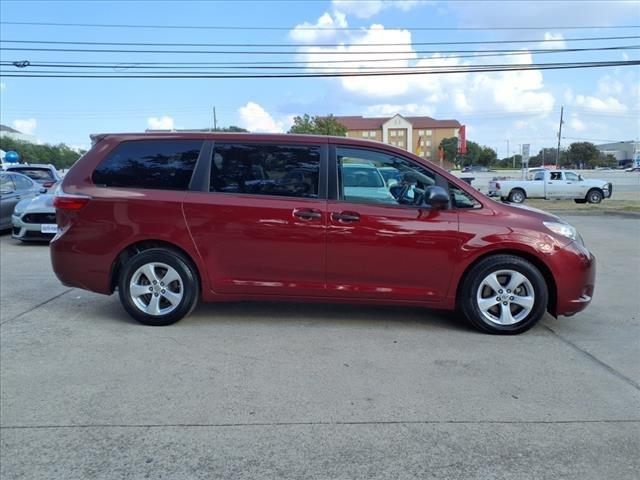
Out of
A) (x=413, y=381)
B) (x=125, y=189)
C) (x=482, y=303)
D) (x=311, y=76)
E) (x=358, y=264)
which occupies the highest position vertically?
(x=311, y=76)

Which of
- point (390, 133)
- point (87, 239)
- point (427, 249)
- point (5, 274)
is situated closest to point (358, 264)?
point (427, 249)

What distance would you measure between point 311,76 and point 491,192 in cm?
1122

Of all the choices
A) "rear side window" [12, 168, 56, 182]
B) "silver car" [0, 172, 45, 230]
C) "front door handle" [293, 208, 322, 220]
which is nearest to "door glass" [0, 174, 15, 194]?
"silver car" [0, 172, 45, 230]

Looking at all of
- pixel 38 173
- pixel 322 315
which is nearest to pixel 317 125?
pixel 38 173

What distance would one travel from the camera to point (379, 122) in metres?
127

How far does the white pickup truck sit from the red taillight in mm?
23660

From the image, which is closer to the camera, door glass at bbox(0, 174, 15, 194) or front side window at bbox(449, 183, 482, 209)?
front side window at bbox(449, 183, 482, 209)

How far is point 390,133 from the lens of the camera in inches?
4818

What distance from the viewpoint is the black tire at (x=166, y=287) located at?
191 inches

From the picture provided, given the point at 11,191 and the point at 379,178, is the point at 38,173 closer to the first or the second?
the point at 11,191

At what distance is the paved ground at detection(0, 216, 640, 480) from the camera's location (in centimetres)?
277

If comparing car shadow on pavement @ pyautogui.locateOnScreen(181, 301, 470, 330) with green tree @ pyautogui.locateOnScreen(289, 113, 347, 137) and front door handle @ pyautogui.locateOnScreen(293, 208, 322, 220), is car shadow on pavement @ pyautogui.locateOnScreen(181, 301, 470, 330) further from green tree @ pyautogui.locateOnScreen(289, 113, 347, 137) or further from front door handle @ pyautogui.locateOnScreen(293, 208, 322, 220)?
green tree @ pyautogui.locateOnScreen(289, 113, 347, 137)

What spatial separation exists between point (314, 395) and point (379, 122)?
128343 mm

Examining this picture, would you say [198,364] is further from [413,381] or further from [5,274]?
[5,274]
